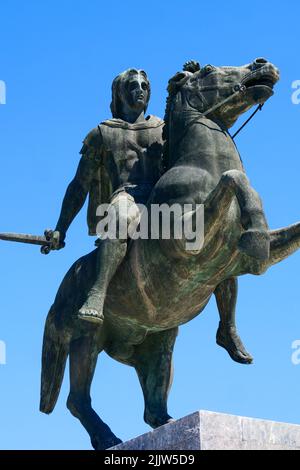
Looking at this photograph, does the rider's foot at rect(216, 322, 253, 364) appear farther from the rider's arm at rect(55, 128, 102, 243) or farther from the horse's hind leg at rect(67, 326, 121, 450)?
the rider's arm at rect(55, 128, 102, 243)

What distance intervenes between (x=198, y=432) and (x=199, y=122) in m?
3.39

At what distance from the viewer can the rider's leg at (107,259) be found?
10.7 meters

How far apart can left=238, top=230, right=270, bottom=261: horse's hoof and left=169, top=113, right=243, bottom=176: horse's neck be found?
1077mm

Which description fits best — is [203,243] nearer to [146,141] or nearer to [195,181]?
[195,181]

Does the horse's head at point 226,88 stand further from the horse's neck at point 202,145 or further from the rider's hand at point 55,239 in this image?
the rider's hand at point 55,239

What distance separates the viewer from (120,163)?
11.8 m

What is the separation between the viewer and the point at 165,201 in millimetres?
10812

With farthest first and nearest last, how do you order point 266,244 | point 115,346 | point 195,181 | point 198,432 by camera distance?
point 115,346, point 195,181, point 266,244, point 198,432

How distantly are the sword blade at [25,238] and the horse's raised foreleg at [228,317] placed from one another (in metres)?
1.96

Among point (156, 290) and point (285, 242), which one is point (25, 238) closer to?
point (156, 290)

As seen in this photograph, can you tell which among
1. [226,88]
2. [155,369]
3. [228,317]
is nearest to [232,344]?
[228,317]
